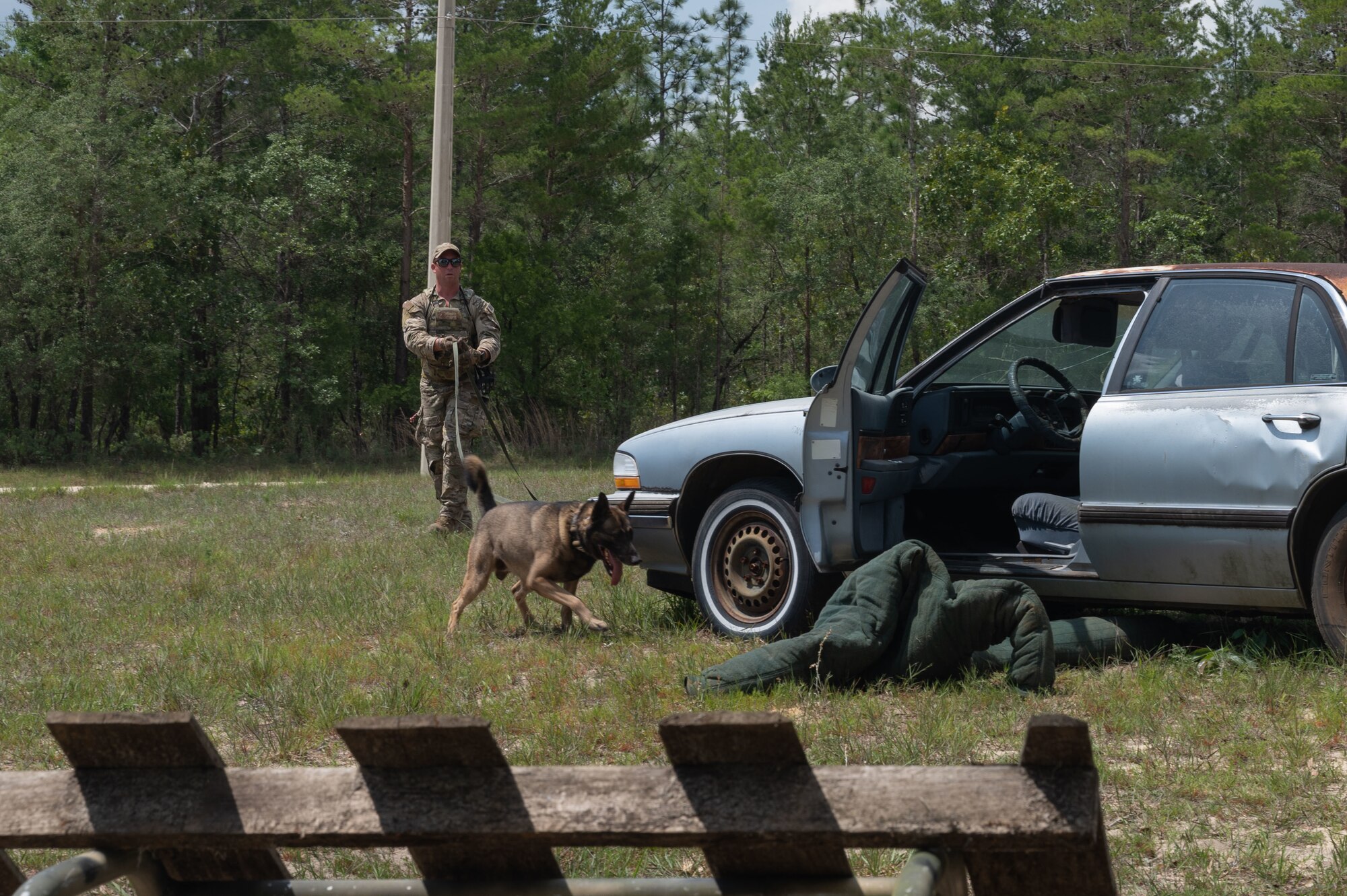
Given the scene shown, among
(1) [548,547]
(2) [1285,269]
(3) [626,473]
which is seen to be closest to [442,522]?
(3) [626,473]

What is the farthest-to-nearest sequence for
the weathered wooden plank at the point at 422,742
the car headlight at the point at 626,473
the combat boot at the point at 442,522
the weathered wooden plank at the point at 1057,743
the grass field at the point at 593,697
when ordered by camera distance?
the combat boot at the point at 442,522 < the car headlight at the point at 626,473 < the grass field at the point at 593,697 < the weathered wooden plank at the point at 422,742 < the weathered wooden plank at the point at 1057,743

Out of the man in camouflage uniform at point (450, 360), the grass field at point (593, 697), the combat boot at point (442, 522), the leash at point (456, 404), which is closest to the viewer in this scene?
the grass field at point (593, 697)

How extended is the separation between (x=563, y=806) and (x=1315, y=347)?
4.44 meters

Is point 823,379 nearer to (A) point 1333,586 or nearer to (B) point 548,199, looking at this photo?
(A) point 1333,586

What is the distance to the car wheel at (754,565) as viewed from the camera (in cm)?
639

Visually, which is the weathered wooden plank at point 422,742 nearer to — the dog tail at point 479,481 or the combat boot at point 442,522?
the dog tail at point 479,481

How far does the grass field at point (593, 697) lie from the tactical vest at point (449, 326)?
2.21 meters

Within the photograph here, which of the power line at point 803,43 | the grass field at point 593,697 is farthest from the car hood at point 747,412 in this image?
the power line at point 803,43

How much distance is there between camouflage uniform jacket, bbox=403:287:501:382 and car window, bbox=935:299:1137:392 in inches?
204

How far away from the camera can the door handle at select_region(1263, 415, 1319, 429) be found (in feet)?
16.9

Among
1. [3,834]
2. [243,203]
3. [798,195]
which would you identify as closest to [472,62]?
[243,203]

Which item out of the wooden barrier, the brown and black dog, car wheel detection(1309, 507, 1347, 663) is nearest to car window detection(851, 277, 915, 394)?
the brown and black dog

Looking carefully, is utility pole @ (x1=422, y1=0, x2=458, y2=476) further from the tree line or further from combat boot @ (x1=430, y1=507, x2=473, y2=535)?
the tree line

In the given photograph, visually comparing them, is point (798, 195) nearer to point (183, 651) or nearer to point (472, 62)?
point (472, 62)
